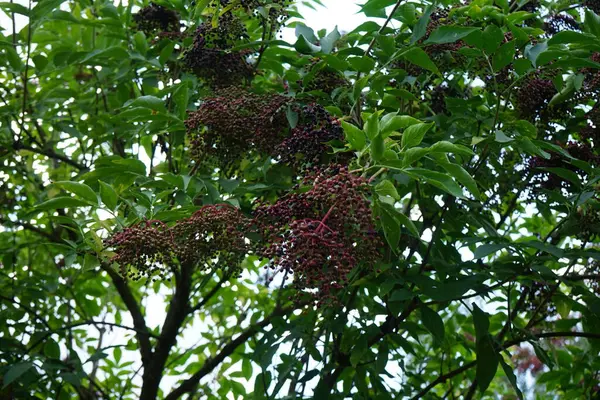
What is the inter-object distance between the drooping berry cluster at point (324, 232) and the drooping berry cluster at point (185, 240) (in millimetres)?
155

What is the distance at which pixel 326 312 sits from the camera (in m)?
2.46

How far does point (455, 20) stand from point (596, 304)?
0.95 metres

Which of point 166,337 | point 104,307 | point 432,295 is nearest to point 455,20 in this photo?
point 432,295

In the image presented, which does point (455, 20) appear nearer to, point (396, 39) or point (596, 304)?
point (396, 39)

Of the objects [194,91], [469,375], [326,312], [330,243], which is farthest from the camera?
[469,375]

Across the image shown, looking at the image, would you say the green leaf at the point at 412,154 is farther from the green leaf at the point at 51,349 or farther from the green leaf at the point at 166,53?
the green leaf at the point at 51,349

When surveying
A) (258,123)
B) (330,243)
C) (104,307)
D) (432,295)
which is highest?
(104,307)

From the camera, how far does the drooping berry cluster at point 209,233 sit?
1785 mm

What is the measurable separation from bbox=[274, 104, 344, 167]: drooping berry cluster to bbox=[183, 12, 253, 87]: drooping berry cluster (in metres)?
0.50

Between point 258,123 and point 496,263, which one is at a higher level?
point 258,123

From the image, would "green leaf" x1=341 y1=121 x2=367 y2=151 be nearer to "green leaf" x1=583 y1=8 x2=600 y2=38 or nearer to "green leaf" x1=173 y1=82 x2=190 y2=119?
"green leaf" x1=173 y1=82 x2=190 y2=119

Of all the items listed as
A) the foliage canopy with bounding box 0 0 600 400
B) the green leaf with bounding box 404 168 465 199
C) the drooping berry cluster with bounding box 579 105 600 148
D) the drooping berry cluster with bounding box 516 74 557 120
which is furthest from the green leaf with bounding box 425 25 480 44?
the drooping berry cluster with bounding box 579 105 600 148

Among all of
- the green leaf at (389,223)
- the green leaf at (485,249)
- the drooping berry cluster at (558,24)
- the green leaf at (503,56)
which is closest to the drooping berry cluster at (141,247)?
the green leaf at (389,223)

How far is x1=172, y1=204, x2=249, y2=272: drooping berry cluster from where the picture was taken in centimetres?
179
